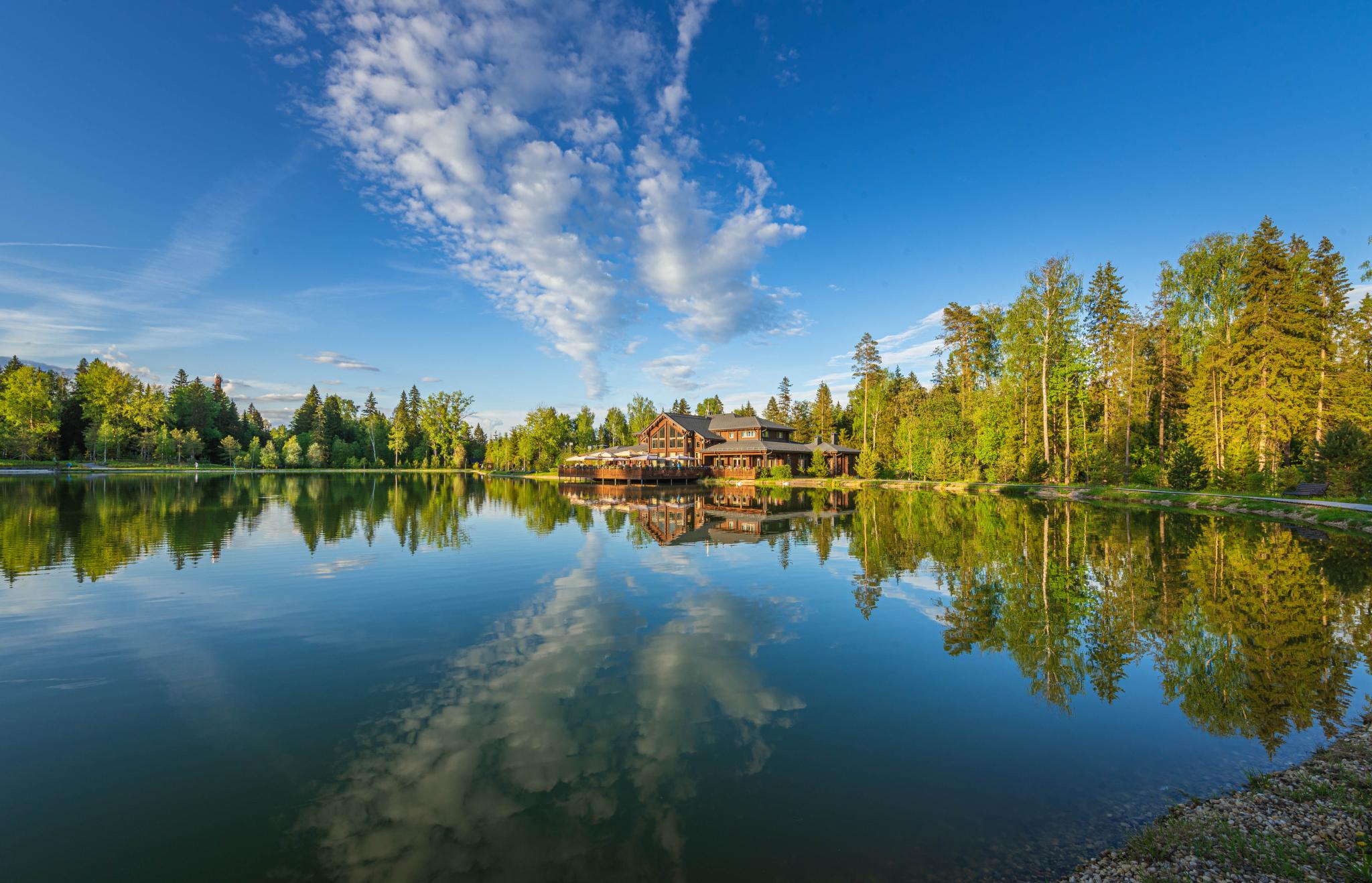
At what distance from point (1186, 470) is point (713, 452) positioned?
133ft

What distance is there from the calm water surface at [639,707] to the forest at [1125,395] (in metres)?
22.0

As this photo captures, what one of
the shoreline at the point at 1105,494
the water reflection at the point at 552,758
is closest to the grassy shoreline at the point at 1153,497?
the shoreline at the point at 1105,494

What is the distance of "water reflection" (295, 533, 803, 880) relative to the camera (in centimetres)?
457

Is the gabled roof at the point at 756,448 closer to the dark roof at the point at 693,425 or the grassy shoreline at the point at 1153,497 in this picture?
the dark roof at the point at 693,425

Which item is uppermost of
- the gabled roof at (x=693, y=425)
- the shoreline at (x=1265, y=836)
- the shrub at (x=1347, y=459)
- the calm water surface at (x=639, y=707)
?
the gabled roof at (x=693, y=425)

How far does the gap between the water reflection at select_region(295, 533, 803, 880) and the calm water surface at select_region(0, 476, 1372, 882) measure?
0.12ft

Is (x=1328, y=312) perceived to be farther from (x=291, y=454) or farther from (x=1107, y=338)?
(x=291, y=454)

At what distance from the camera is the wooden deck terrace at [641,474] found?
56.9 meters

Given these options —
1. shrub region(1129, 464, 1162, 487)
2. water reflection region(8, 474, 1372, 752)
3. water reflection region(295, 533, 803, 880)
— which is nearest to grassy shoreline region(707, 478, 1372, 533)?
water reflection region(8, 474, 1372, 752)

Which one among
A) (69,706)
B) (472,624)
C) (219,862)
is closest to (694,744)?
(219,862)

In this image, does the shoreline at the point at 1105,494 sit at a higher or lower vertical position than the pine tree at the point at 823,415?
lower

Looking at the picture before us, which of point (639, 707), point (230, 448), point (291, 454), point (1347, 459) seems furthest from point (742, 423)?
point (230, 448)

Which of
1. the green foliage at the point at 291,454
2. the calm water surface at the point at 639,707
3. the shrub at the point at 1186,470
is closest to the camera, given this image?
the calm water surface at the point at 639,707

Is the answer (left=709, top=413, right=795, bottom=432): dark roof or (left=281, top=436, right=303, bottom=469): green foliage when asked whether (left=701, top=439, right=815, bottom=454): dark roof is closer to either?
(left=709, top=413, right=795, bottom=432): dark roof
